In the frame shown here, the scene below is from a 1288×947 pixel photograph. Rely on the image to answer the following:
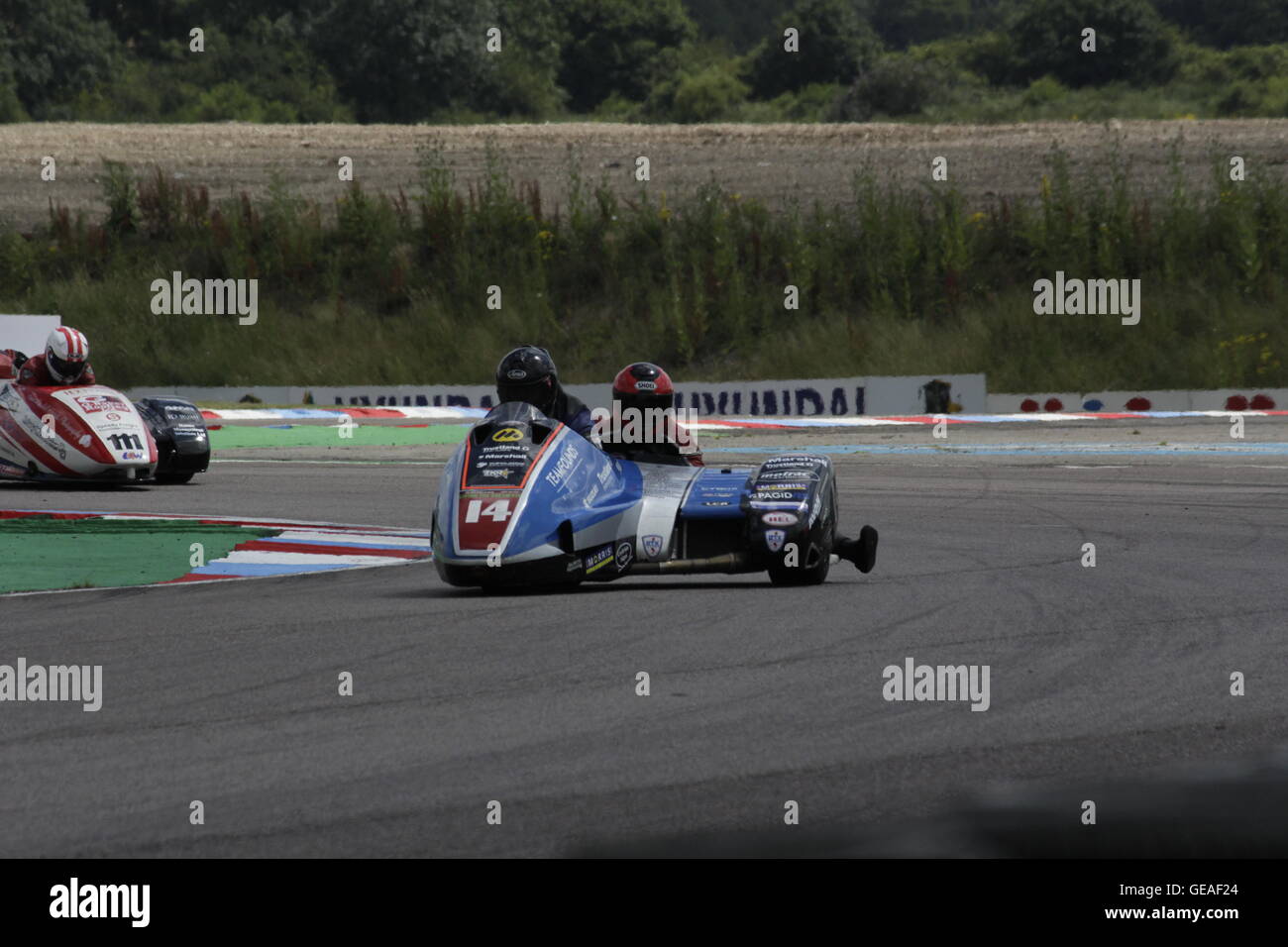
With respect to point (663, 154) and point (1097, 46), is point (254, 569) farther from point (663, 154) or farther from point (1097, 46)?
point (1097, 46)

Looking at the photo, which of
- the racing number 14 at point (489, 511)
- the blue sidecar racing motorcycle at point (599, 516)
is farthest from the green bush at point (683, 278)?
the racing number 14 at point (489, 511)

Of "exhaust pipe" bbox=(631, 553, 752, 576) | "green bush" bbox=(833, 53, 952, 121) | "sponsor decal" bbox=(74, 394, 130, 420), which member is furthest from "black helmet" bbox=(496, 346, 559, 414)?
"green bush" bbox=(833, 53, 952, 121)

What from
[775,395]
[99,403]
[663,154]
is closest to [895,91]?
[663,154]

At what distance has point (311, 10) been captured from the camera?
70.2 m

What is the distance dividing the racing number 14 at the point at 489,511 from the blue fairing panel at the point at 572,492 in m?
0.07

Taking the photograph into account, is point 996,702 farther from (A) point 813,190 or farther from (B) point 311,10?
(B) point 311,10

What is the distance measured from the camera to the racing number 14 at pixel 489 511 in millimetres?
7980

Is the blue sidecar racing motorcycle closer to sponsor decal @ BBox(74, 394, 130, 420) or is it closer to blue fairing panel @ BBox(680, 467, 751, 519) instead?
blue fairing panel @ BBox(680, 467, 751, 519)

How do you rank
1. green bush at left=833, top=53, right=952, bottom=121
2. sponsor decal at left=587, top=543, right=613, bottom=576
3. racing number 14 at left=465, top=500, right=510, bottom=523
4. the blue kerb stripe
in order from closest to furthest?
racing number 14 at left=465, top=500, right=510, bottom=523 → sponsor decal at left=587, top=543, right=613, bottom=576 → the blue kerb stripe → green bush at left=833, top=53, right=952, bottom=121

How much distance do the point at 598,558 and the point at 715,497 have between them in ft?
2.09

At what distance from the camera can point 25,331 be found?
2186cm

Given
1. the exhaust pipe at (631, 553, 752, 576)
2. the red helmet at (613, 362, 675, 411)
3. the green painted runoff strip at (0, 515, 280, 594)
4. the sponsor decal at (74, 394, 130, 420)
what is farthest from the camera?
the sponsor decal at (74, 394, 130, 420)

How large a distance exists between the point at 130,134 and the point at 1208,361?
29.0m

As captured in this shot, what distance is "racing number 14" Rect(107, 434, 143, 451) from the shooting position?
14141 mm
